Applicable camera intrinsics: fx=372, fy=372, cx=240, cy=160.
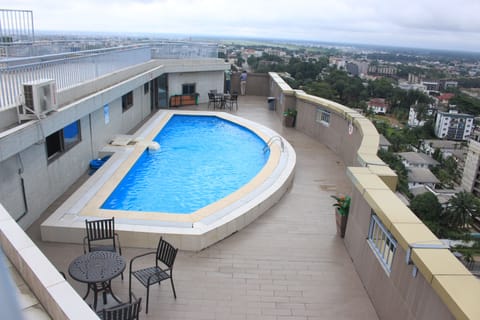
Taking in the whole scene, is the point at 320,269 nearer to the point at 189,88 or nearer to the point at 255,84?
the point at 189,88

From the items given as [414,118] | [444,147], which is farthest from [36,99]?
[414,118]

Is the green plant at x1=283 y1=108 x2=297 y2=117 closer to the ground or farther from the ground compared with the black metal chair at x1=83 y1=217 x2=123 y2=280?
farther from the ground

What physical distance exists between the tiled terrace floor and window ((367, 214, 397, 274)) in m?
0.69

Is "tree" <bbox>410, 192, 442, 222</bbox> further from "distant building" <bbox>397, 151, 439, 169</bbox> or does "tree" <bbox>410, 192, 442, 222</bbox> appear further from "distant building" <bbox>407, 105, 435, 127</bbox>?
"distant building" <bbox>407, 105, 435, 127</bbox>

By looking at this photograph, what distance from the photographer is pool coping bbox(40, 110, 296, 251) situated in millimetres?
→ 6336

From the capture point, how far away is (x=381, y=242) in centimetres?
523

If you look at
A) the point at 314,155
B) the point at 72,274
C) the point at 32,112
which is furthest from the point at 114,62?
the point at 72,274

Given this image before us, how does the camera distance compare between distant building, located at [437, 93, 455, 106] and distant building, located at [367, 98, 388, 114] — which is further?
distant building, located at [437, 93, 455, 106]

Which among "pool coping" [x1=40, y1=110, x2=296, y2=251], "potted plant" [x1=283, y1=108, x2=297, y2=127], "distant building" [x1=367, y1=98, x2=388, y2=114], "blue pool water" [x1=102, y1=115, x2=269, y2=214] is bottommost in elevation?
"distant building" [x1=367, y1=98, x2=388, y2=114]

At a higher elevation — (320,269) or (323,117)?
Result: (323,117)

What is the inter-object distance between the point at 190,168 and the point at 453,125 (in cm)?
10840

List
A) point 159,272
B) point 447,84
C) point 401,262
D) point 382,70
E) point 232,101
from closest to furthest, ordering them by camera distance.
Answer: point 401,262 → point 159,272 → point 232,101 → point 447,84 → point 382,70

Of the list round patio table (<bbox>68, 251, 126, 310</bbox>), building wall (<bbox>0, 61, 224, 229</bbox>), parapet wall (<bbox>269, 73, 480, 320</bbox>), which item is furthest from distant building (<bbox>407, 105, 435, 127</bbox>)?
round patio table (<bbox>68, 251, 126, 310</bbox>)

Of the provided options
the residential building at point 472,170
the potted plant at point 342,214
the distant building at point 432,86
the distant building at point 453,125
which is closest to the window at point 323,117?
the potted plant at point 342,214
